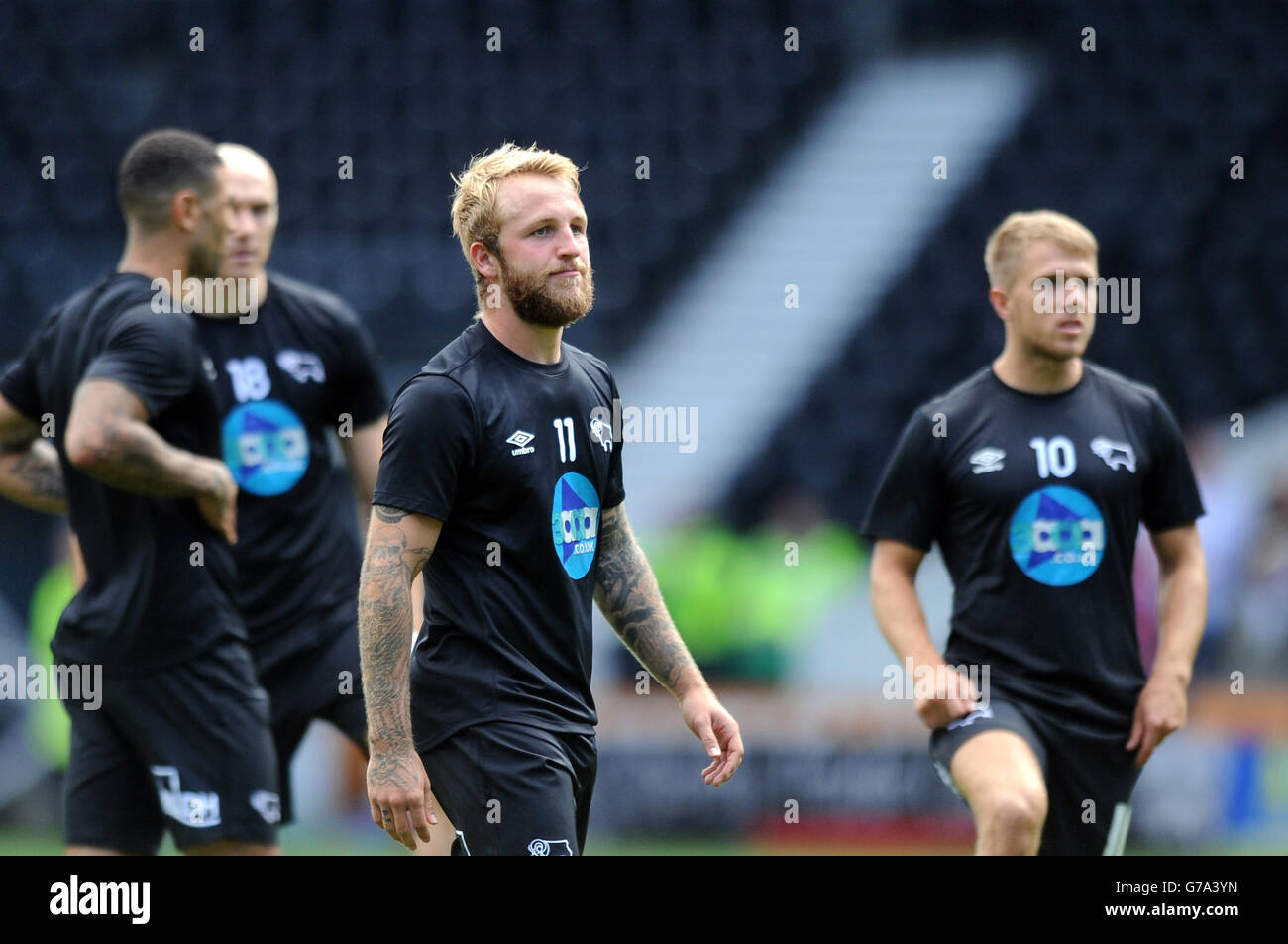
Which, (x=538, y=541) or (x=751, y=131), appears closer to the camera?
(x=538, y=541)

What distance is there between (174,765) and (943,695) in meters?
2.43

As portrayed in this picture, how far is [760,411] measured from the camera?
578 inches

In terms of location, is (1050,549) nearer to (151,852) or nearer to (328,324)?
(328,324)

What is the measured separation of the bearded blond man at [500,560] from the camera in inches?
160

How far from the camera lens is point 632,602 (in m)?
4.64

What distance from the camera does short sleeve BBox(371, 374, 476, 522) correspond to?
408cm

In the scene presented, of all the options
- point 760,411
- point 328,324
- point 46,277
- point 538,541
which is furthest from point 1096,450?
point 46,277

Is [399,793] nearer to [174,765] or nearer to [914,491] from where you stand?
[174,765]

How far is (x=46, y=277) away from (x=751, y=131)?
648 centimetres

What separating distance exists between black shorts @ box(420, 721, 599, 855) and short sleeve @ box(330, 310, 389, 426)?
6.82ft

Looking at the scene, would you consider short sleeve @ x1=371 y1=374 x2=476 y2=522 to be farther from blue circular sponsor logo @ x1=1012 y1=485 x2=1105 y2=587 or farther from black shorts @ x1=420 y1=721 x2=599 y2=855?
blue circular sponsor logo @ x1=1012 y1=485 x2=1105 y2=587

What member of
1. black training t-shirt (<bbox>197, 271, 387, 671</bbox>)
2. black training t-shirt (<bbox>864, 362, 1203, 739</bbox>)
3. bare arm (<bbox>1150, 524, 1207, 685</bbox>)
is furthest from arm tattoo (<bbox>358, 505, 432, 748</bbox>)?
bare arm (<bbox>1150, 524, 1207, 685</bbox>)

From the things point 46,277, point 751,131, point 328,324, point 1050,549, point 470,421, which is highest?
point 751,131

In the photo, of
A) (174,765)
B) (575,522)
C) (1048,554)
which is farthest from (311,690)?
(1048,554)
